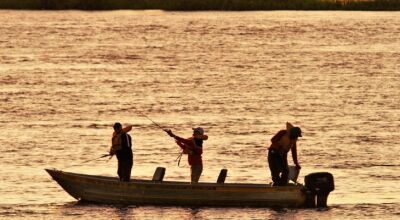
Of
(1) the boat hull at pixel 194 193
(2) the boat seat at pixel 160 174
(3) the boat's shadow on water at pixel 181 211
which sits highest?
(2) the boat seat at pixel 160 174

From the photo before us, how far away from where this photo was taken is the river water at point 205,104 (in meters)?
41.8

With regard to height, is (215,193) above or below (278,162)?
below

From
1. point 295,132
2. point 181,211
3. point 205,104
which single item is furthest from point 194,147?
point 205,104

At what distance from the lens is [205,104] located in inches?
2687

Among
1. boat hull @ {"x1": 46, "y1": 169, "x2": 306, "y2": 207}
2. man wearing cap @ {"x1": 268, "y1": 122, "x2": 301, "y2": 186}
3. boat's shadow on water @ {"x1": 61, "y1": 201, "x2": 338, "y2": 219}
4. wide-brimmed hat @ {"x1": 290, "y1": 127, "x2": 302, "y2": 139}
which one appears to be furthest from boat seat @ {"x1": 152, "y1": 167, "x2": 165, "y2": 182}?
wide-brimmed hat @ {"x1": 290, "y1": 127, "x2": 302, "y2": 139}

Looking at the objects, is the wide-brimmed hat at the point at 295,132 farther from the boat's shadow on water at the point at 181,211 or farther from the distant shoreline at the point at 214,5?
the distant shoreline at the point at 214,5

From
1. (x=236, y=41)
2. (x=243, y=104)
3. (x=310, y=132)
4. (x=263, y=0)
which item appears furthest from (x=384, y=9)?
(x=310, y=132)

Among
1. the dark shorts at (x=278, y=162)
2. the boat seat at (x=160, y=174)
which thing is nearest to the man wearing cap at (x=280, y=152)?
the dark shorts at (x=278, y=162)

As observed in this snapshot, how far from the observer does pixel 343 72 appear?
8706 centimetres

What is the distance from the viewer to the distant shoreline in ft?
506

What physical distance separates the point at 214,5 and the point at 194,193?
122 metres

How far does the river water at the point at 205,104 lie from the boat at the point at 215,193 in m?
0.25

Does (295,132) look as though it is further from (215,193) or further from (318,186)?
(215,193)

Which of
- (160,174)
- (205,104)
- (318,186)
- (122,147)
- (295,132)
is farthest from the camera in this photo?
(205,104)
